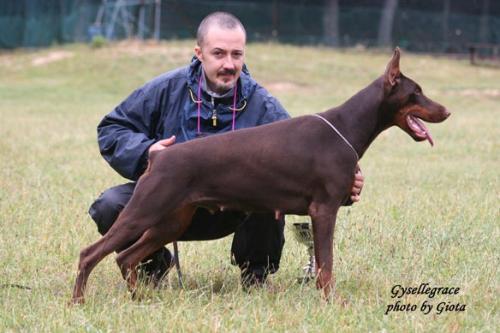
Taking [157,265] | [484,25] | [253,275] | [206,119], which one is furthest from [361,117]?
[484,25]

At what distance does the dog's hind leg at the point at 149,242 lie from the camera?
518cm

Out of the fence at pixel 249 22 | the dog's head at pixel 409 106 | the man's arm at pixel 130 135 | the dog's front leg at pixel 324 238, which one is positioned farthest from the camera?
the fence at pixel 249 22

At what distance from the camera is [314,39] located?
39.7 meters

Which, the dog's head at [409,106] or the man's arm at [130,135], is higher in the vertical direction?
the dog's head at [409,106]

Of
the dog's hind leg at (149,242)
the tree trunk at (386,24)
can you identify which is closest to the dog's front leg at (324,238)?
the dog's hind leg at (149,242)

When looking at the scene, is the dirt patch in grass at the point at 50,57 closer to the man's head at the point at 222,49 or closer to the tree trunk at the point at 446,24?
the tree trunk at the point at 446,24

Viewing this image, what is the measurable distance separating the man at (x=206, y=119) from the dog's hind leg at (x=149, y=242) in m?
0.25

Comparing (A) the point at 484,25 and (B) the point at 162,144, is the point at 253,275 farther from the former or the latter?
(A) the point at 484,25

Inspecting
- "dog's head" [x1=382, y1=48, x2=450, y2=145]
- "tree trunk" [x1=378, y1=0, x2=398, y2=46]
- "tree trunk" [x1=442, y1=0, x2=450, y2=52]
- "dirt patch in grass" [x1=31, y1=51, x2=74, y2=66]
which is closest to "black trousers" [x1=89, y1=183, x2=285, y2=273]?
"dog's head" [x1=382, y1=48, x2=450, y2=145]

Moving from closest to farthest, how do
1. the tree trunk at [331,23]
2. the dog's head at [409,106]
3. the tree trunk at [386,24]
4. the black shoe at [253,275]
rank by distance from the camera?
the dog's head at [409,106] → the black shoe at [253,275] → the tree trunk at [331,23] → the tree trunk at [386,24]

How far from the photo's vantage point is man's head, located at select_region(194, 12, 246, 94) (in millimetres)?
5348

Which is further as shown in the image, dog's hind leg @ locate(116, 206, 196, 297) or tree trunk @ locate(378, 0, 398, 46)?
tree trunk @ locate(378, 0, 398, 46)

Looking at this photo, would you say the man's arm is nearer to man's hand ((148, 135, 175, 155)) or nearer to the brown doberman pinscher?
man's hand ((148, 135, 175, 155))

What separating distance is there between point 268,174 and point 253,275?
89 cm
